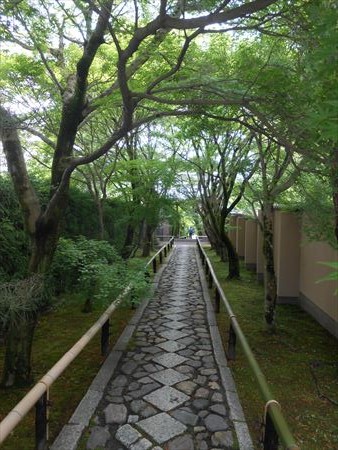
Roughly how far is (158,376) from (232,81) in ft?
15.0

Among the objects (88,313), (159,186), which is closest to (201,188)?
(159,186)

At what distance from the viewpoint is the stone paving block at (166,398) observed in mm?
4973

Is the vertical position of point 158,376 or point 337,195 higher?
point 337,195

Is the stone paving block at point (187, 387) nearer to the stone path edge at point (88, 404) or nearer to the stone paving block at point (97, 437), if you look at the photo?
the stone path edge at point (88, 404)

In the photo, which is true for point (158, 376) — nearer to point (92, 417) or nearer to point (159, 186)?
point (92, 417)

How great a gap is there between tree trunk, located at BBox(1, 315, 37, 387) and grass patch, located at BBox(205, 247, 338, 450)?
3088 millimetres

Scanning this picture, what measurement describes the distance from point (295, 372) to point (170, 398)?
2392mm

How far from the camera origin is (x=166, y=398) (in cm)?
518

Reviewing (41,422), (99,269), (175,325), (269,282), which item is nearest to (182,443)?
(41,422)

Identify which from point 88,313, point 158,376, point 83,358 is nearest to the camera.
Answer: point 158,376

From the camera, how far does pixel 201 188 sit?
67.1 feet

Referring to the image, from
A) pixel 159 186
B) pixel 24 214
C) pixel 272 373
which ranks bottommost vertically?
pixel 272 373

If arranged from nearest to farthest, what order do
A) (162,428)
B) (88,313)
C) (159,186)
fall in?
(162,428) < (88,313) < (159,186)

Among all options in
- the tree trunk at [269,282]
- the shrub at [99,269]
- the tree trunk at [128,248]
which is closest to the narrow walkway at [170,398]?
the shrub at [99,269]
